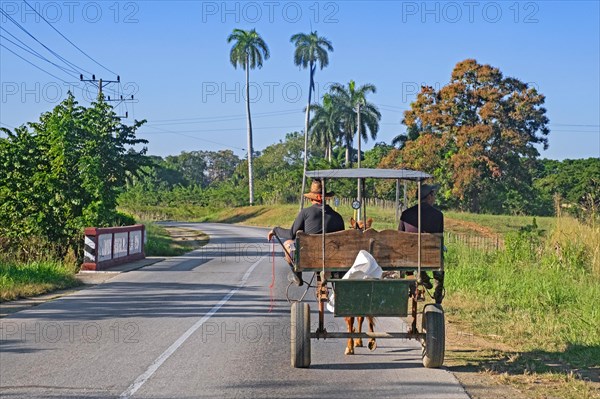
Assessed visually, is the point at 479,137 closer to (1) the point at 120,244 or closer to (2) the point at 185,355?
(1) the point at 120,244

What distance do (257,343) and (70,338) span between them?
108 inches

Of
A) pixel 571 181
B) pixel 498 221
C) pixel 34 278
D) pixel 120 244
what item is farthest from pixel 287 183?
pixel 34 278

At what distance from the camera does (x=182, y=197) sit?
305 ft

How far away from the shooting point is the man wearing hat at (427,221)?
9211mm

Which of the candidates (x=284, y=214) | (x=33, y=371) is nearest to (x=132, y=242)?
(x=33, y=371)

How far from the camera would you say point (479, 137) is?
4828 cm

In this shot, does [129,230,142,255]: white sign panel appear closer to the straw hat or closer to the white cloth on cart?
the straw hat

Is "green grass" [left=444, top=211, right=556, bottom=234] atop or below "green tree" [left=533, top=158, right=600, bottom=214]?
below

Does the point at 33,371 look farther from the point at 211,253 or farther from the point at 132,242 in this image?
the point at 211,253

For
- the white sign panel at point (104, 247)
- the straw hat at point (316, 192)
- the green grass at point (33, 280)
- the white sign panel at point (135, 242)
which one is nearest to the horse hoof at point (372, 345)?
the straw hat at point (316, 192)

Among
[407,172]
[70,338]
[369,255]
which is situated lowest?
[70,338]

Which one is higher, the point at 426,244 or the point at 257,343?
the point at 426,244

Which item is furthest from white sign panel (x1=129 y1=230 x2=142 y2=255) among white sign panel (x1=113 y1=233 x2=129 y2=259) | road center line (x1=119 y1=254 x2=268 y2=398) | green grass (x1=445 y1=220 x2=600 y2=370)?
green grass (x1=445 y1=220 x2=600 y2=370)

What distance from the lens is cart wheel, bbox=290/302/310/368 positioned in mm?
8648
